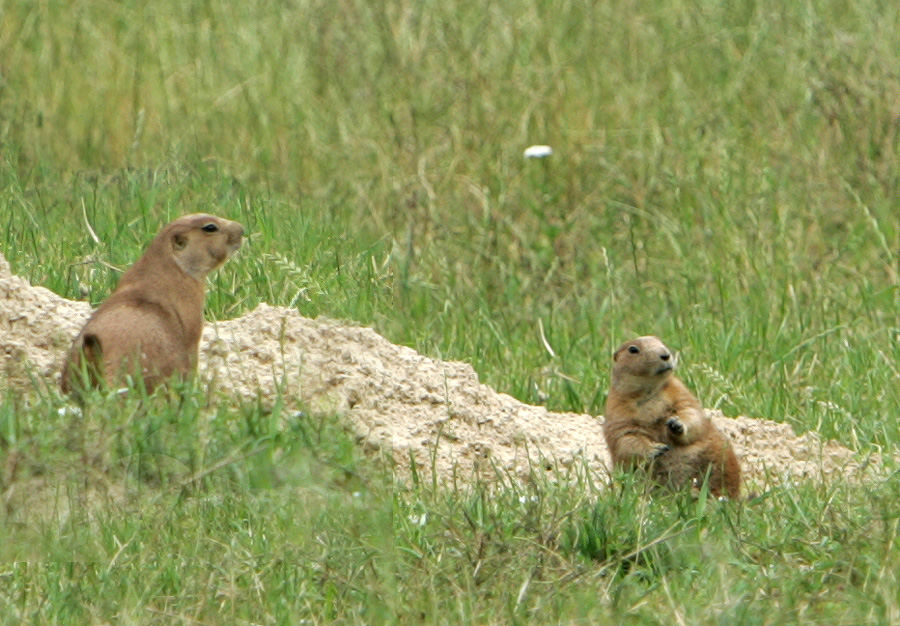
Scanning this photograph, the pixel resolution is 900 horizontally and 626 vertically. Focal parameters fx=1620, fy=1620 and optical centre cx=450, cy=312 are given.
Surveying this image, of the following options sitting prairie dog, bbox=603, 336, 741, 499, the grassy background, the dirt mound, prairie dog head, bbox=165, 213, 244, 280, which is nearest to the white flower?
the grassy background

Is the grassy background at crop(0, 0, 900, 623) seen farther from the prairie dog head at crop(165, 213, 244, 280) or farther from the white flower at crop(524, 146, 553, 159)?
the prairie dog head at crop(165, 213, 244, 280)

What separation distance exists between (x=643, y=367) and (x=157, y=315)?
5.09 ft

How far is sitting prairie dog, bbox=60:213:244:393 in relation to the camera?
4.90 m

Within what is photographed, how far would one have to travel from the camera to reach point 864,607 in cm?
375

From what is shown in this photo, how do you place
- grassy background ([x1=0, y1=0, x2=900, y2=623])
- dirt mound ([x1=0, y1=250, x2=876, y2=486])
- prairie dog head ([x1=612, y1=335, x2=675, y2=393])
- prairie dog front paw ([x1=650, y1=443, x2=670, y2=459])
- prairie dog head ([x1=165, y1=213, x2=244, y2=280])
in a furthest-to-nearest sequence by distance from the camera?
prairie dog head ([x1=165, y1=213, x2=244, y2=280]) → dirt mound ([x1=0, y1=250, x2=876, y2=486]) → prairie dog head ([x1=612, y1=335, x2=675, y2=393]) → prairie dog front paw ([x1=650, y1=443, x2=670, y2=459]) → grassy background ([x1=0, y1=0, x2=900, y2=623])

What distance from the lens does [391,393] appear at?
18.1 ft

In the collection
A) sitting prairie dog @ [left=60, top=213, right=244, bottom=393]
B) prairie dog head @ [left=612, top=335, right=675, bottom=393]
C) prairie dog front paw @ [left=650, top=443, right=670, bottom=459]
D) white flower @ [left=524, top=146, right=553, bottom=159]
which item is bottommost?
white flower @ [left=524, top=146, right=553, bottom=159]

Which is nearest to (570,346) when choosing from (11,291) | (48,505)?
(11,291)

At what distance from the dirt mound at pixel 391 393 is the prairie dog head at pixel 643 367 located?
0.95 feet

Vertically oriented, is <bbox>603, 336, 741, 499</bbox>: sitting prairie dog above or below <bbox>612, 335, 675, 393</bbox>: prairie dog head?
below

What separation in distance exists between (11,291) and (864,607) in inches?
131

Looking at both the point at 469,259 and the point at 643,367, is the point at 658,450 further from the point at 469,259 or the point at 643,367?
the point at 469,259

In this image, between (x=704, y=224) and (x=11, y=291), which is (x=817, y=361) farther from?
(x=11, y=291)

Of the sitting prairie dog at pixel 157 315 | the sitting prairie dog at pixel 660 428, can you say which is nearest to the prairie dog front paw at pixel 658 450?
the sitting prairie dog at pixel 660 428
